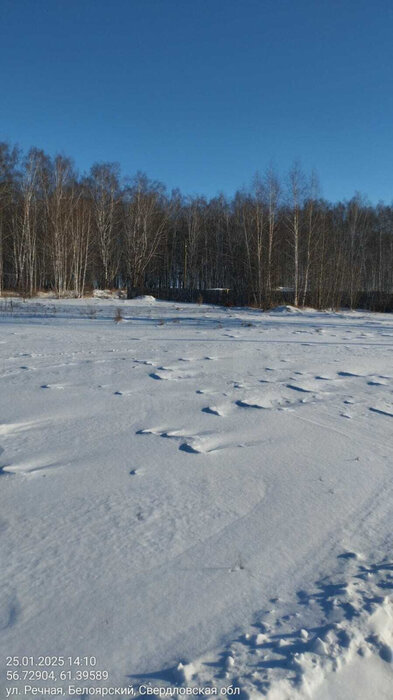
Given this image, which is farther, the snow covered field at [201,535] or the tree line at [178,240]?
the tree line at [178,240]

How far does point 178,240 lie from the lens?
35.5 meters

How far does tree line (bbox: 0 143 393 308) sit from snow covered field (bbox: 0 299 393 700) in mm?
16098

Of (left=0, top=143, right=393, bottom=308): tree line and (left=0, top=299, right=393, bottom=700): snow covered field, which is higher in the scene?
(left=0, top=143, right=393, bottom=308): tree line

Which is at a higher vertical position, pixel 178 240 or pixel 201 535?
pixel 178 240

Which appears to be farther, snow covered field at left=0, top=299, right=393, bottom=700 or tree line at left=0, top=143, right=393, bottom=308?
tree line at left=0, top=143, right=393, bottom=308

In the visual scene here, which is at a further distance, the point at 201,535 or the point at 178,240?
the point at 178,240

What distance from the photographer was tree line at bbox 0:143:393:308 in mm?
22219

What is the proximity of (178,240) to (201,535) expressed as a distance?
3491cm

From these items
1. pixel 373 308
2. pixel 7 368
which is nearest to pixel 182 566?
pixel 7 368

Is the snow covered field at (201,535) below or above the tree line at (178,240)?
below

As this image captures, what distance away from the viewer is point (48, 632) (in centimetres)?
140

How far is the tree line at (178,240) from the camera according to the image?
72.9ft

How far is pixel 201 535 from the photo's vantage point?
1.93 meters

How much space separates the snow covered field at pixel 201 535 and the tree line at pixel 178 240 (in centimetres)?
1610
